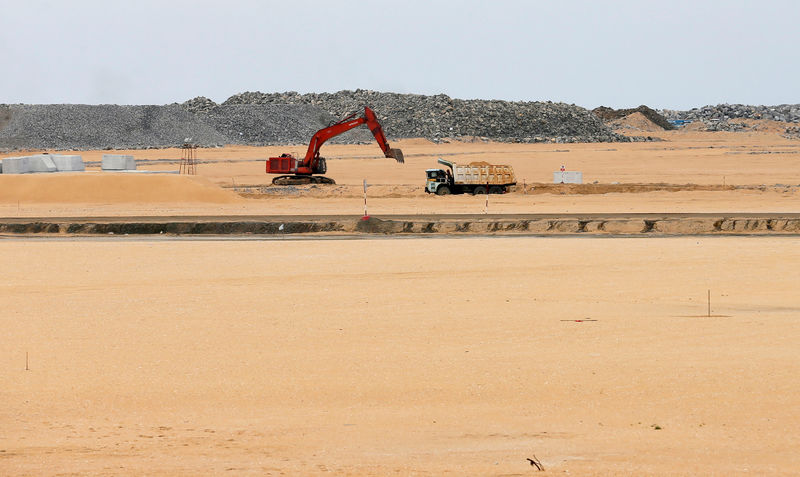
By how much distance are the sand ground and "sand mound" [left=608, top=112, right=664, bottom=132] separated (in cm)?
12949

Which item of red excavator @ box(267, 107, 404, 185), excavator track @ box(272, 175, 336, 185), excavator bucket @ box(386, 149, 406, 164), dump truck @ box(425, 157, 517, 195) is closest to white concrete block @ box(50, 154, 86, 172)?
red excavator @ box(267, 107, 404, 185)

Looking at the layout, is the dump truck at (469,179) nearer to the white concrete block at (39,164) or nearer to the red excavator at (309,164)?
the red excavator at (309,164)

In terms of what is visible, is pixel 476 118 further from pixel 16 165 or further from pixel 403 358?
pixel 403 358

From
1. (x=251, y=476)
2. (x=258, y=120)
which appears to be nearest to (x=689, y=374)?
(x=251, y=476)

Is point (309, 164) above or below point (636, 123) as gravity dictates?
below

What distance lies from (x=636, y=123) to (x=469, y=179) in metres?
116

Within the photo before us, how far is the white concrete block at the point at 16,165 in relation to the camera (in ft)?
185

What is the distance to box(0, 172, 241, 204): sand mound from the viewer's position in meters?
49.5

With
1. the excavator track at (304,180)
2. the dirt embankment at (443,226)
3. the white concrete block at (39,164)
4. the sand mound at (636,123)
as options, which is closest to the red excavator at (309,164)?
the excavator track at (304,180)

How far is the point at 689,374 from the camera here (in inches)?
470

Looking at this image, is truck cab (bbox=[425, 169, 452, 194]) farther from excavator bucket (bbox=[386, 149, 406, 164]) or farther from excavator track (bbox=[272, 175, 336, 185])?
excavator track (bbox=[272, 175, 336, 185])

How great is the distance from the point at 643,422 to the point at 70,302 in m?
11.9

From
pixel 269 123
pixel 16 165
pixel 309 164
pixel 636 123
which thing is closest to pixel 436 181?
pixel 309 164

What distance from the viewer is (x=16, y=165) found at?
56562 millimetres
